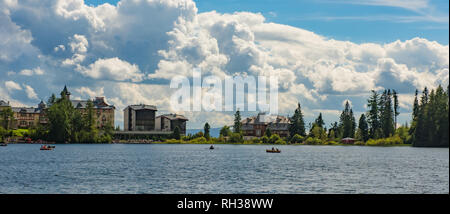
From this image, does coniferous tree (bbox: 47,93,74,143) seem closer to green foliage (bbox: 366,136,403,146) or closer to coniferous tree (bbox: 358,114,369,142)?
coniferous tree (bbox: 358,114,369,142)

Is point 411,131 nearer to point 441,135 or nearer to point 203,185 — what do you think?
point 441,135

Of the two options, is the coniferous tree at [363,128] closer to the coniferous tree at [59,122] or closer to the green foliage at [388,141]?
the green foliage at [388,141]

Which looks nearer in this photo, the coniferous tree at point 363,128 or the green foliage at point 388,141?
the green foliage at point 388,141

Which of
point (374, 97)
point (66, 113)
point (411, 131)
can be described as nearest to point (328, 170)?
point (411, 131)

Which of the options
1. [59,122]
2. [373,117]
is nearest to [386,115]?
[373,117]

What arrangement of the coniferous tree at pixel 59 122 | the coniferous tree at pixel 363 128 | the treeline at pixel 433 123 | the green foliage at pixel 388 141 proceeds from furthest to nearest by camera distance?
1. the coniferous tree at pixel 59 122
2. the coniferous tree at pixel 363 128
3. the green foliage at pixel 388 141
4. the treeline at pixel 433 123

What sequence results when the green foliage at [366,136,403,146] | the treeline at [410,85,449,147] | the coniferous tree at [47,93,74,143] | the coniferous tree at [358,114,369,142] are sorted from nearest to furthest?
the treeline at [410,85,449,147] → the green foliage at [366,136,403,146] → the coniferous tree at [358,114,369,142] → the coniferous tree at [47,93,74,143]

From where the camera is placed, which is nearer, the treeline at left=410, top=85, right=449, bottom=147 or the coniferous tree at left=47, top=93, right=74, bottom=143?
the treeline at left=410, top=85, right=449, bottom=147

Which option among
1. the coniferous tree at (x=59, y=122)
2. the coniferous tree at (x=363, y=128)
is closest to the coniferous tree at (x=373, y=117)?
the coniferous tree at (x=363, y=128)

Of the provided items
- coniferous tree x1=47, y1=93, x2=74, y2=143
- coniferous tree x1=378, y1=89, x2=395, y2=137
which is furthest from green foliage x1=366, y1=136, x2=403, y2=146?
coniferous tree x1=47, y1=93, x2=74, y2=143

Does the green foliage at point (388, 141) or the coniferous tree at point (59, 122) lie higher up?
the coniferous tree at point (59, 122)

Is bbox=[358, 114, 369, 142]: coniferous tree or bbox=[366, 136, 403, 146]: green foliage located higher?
bbox=[358, 114, 369, 142]: coniferous tree

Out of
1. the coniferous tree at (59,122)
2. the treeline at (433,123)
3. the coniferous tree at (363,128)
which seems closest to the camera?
the treeline at (433,123)

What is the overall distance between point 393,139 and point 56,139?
12991 cm
